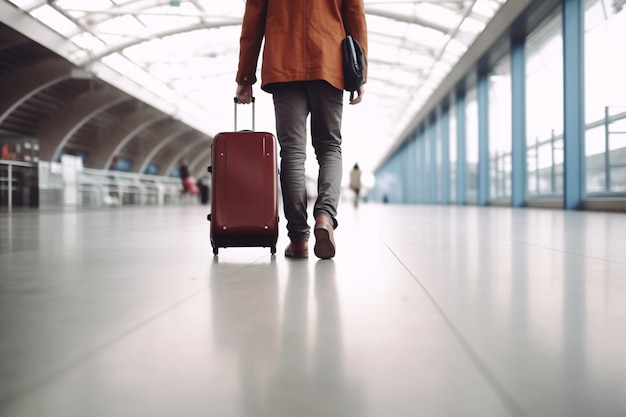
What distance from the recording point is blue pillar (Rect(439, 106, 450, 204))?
→ 2677cm

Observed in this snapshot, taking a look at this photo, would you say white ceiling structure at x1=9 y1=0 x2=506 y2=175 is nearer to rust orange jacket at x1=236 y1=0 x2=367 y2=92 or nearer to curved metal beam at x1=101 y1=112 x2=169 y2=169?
curved metal beam at x1=101 y1=112 x2=169 y2=169

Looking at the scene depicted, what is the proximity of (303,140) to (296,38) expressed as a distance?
62 cm

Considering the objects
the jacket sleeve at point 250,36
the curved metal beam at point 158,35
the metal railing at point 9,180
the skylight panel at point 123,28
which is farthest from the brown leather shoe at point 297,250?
→ the curved metal beam at point 158,35

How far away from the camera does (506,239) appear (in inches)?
180

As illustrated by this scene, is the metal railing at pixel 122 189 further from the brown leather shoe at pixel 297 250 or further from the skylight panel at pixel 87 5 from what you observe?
the brown leather shoe at pixel 297 250

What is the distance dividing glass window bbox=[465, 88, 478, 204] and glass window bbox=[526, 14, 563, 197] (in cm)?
595

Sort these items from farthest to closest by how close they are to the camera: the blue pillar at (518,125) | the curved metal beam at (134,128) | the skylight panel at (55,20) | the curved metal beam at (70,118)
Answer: the curved metal beam at (134,128), the curved metal beam at (70,118), the skylight panel at (55,20), the blue pillar at (518,125)

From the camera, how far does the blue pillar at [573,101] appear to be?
40.0 ft

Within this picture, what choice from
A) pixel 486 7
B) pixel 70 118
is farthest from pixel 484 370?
pixel 70 118

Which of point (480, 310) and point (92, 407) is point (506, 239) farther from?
point (92, 407)

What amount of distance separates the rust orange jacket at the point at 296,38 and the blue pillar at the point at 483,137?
17151 millimetres

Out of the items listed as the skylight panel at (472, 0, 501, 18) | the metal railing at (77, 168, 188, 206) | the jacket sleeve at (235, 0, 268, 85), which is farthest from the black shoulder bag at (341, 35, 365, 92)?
the metal railing at (77, 168, 188, 206)

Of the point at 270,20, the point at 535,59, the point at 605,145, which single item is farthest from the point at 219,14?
the point at 270,20

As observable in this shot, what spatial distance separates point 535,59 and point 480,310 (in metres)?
15.2
